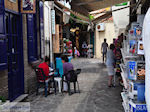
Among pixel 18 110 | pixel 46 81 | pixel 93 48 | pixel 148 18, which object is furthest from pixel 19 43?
pixel 93 48

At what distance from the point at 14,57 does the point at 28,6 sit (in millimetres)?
1622

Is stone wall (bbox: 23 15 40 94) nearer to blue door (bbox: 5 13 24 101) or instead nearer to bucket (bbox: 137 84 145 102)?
blue door (bbox: 5 13 24 101)

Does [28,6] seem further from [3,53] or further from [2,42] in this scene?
[3,53]

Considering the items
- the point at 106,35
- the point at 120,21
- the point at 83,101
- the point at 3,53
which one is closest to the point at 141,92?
the point at 83,101

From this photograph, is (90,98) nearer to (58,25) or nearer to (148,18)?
(148,18)

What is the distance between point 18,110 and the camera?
130 inches

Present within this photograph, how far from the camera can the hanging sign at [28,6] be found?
6.47m

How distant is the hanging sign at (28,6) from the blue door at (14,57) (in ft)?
1.09

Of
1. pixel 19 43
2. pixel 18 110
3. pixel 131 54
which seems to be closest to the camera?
pixel 18 110

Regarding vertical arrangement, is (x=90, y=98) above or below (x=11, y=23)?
below

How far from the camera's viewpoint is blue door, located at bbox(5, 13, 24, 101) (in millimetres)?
6055

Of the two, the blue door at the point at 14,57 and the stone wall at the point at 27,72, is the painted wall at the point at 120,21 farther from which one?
the blue door at the point at 14,57

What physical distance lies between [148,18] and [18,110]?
230 cm

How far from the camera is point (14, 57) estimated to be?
648 cm
